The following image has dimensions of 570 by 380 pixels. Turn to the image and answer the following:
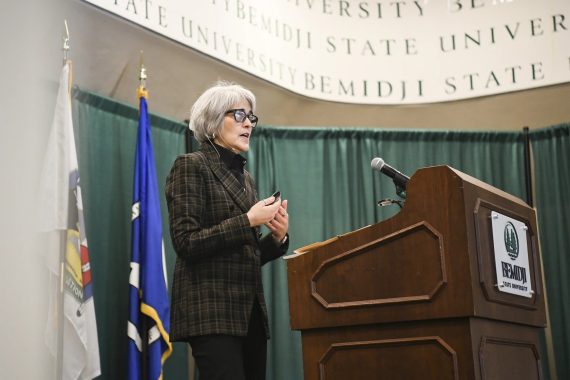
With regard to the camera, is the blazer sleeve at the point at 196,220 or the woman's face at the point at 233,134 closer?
the blazer sleeve at the point at 196,220

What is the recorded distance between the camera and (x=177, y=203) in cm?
230

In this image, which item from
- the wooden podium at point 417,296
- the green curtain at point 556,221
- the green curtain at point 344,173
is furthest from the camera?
the green curtain at point 556,221

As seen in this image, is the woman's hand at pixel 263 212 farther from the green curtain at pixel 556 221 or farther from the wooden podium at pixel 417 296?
the green curtain at pixel 556 221

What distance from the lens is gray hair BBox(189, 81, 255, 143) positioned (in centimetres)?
250

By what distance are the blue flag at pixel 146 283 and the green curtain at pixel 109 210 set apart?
9.3 inches

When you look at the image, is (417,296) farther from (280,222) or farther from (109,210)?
(109,210)

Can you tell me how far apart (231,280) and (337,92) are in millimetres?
3189

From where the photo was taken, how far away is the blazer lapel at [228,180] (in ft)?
7.88

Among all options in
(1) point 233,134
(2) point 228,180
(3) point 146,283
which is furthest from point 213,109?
(3) point 146,283

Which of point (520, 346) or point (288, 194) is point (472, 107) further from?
point (520, 346)

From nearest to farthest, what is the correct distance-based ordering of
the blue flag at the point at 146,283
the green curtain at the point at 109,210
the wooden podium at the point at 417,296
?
the wooden podium at the point at 417,296 < the blue flag at the point at 146,283 < the green curtain at the point at 109,210

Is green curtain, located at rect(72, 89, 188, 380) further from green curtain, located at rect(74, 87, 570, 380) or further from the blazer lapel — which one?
the blazer lapel

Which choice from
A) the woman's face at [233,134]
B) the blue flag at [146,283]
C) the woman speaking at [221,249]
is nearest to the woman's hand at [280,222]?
the woman speaking at [221,249]

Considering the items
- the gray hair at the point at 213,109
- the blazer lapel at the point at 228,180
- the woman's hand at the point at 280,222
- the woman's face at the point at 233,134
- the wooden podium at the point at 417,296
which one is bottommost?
the wooden podium at the point at 417,296
